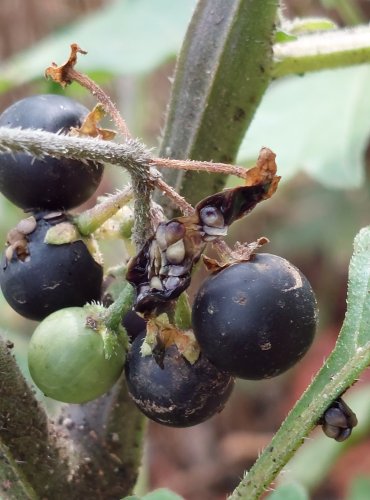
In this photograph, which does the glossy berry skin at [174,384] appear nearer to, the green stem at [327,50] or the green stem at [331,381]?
the green stem at [331,381]

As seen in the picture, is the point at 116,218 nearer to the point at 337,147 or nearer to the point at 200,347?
the point at 200,347

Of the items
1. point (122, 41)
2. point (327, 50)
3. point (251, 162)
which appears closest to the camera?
point (327, 50)

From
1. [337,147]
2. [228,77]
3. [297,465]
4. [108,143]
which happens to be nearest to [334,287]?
[297,465]

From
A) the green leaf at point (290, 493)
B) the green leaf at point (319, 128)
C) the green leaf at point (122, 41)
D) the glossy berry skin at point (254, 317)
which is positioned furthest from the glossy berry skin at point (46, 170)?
the green leaf at point (122, 41)

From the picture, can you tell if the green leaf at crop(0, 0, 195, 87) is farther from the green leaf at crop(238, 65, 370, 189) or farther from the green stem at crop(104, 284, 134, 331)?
the green stem at crop(104, 284, 134, 331)

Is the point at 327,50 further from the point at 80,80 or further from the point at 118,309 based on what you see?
the point at 118,309

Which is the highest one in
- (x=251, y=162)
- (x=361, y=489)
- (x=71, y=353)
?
(x=71, y=353)

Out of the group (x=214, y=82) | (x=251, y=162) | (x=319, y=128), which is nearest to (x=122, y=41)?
(x=319, y=128)
